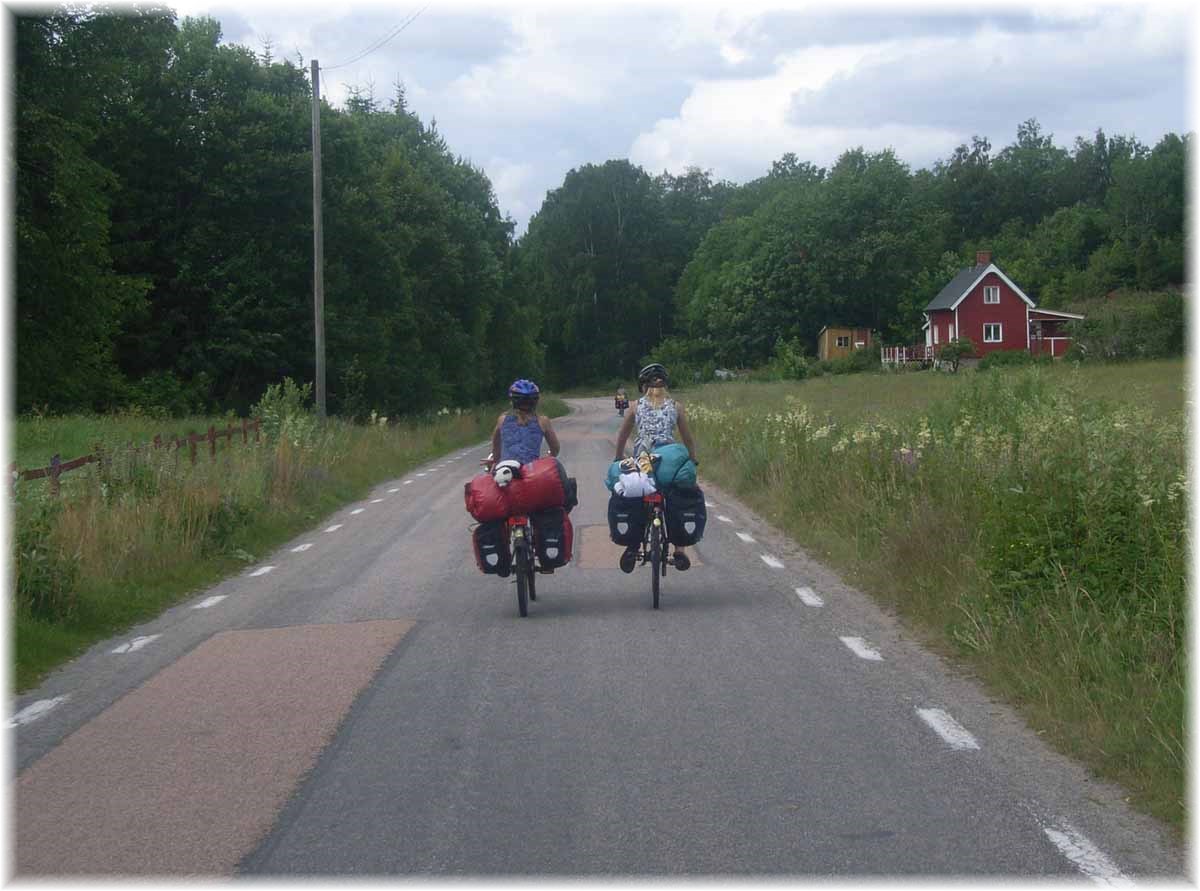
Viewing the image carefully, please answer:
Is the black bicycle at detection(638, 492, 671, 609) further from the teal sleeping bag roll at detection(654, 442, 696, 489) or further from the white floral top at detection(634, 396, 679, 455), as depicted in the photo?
the white floral top at detection(634, 396, 679, 455)

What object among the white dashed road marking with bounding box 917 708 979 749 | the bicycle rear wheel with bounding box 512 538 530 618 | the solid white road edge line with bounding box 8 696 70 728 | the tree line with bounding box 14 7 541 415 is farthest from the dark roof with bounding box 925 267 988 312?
the solid white road edge line with bounding box 8 696 70 728

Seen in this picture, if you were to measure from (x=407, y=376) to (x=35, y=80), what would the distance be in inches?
861

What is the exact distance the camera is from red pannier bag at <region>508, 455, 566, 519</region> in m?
10.6

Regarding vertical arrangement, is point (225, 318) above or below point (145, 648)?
above

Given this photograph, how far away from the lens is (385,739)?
6965mm

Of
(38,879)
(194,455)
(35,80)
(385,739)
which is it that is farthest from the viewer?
(35,80)

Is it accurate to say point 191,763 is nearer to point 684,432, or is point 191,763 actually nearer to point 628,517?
point 628,517

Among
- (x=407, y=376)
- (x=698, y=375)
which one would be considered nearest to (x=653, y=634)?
(x=407, y=376)

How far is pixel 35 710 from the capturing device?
26.1ft

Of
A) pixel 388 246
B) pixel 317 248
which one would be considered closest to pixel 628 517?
pixel 317 248

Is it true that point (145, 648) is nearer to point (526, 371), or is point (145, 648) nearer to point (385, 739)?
point (385, 739)

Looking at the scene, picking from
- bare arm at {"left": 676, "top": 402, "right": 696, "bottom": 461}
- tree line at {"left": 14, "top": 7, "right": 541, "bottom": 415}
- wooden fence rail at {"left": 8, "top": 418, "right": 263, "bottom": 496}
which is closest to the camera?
bare arm at {"left": 676, "top": 402, "right": 696, "bottom": 461}

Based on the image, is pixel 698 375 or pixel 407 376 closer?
pixel 407 376

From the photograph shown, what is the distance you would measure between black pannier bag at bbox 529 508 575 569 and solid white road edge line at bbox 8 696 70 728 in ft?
12.4
